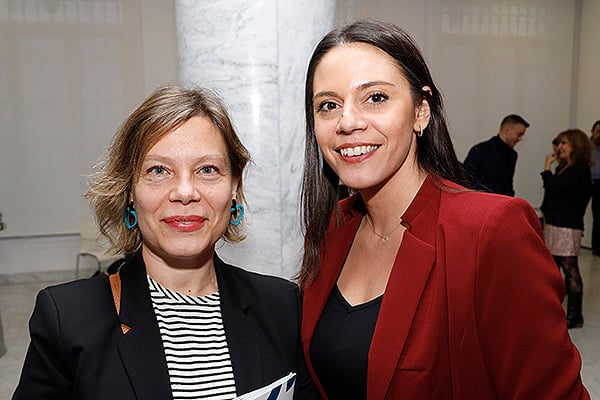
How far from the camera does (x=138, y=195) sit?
5.56 ft

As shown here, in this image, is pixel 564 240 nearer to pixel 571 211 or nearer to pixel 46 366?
pixel 571 211

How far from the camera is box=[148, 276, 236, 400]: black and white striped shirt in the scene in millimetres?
1646

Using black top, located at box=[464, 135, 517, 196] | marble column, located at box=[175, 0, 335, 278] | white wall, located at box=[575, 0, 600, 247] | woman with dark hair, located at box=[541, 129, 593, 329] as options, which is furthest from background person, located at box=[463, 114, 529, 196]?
marble column, located at box=[175, 0, 335, 278]

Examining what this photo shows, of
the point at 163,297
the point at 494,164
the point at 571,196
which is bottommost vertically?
the point at 571,196

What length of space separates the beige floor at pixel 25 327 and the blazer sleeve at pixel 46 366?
3.98m

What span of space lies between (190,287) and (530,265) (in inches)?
36.3

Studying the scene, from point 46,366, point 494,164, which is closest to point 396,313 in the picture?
point 46,366

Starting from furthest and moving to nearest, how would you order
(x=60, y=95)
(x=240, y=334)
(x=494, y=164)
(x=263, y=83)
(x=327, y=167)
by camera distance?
1. (x=60, y=95)
2. (x=494, y=164)
3. (x=263, y=83)
4. (x=327, y=167)
5. (x=240, y=334)

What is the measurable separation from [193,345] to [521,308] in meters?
0.86

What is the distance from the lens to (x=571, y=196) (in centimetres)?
655

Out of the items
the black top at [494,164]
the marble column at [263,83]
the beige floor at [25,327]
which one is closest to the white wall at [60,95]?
the beige floor at [25,327]

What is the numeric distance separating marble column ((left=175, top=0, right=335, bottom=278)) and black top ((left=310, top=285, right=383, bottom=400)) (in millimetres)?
978

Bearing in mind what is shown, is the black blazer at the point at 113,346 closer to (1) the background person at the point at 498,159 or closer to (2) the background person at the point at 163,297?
(2) the background person at the point at 163,297

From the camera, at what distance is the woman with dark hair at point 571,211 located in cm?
657
